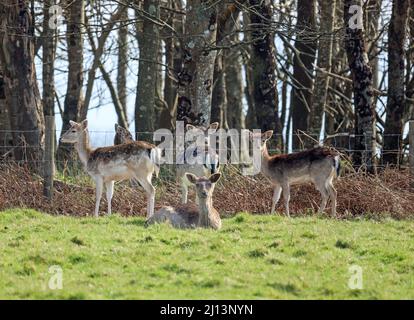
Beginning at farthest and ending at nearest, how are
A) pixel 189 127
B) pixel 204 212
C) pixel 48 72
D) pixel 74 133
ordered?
pixel 48 72 → pixel 189 127 → pixel 74 133 → pixel 204 212

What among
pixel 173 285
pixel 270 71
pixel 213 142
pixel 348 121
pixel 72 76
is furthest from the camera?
pixel 348 121

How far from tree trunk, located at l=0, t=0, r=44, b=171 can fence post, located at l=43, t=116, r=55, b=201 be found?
2.48m

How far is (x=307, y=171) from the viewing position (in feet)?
50.0

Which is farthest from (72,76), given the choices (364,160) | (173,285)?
(173,285)

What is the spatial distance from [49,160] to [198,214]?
3.94 m

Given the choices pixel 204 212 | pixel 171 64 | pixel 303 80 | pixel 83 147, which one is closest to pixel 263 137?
pixel 83 147

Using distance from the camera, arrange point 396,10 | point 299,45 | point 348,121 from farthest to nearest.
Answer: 1. point 348,121
2. point 299,45
3. point 396,10

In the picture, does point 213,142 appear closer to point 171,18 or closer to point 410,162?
point 410,162

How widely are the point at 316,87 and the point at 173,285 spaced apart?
501 inches

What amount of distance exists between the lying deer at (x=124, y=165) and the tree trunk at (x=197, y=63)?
8.89 feet

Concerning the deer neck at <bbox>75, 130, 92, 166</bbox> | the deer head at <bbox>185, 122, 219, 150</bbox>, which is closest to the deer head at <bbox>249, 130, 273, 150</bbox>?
the deer head at <bbox>185, 122, 219, 150</bbox>

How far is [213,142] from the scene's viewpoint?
17.2 m

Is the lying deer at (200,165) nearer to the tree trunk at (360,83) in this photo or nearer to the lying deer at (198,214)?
the lying deer at (198,214)

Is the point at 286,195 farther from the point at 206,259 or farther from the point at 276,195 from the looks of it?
the point at 206,259
